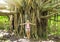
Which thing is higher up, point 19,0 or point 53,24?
point 19,0

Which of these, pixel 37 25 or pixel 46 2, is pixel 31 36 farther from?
pixel 46 2

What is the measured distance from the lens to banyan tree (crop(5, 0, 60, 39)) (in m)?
2.93

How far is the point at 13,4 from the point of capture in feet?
9.73

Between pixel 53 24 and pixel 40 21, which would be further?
pixel 53 24

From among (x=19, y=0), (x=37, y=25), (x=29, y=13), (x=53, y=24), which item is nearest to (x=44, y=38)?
(x=37, y=25)

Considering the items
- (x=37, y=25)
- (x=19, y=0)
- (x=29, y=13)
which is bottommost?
(x=37, y=25)

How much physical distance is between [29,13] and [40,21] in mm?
257

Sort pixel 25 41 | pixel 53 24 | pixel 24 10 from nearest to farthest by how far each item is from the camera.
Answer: pixel 25 41
pixel 24 10
pixel 53 24

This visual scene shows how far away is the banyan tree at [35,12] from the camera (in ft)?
9.62

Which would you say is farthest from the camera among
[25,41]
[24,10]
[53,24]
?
[53,24]

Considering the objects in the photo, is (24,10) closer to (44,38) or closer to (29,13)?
(29,13)

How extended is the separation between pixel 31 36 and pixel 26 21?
0.84ft

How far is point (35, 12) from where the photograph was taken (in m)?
2.99

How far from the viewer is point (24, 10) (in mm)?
3023
